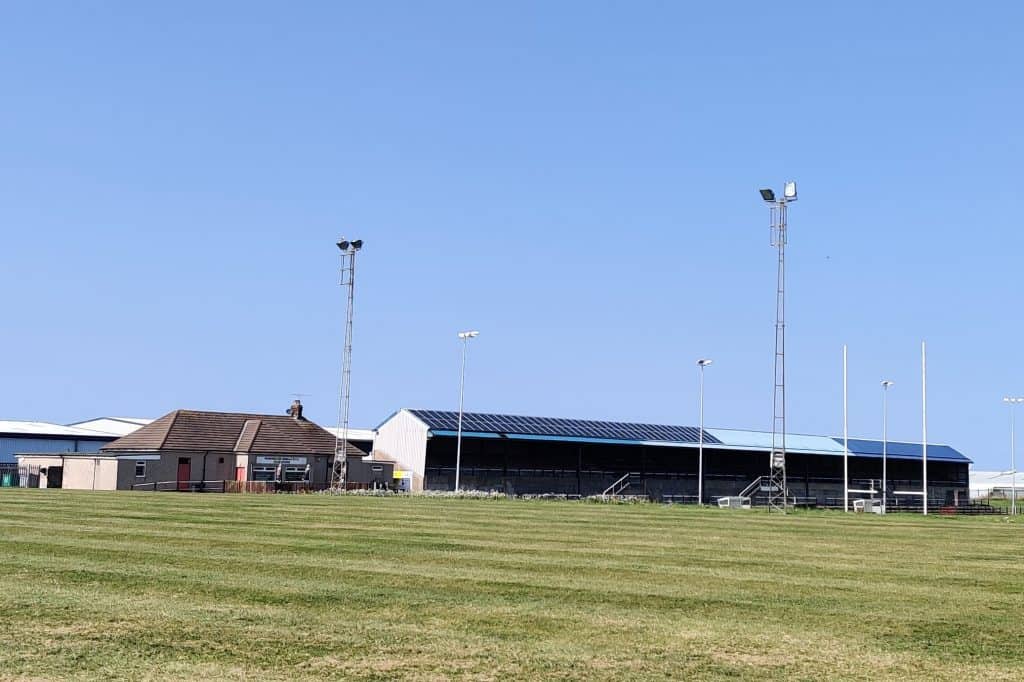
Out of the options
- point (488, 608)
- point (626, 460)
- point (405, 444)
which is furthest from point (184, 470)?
point (488, 608)

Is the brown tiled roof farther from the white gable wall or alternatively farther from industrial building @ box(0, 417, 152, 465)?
industrial building @ box(0, 417, 152, 465)

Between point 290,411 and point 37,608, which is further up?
point 290,411

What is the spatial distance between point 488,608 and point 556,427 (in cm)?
9427

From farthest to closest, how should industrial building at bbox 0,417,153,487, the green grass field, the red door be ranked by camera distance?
industrial building at bbox 0,417,153,487
the red door
the green grass field

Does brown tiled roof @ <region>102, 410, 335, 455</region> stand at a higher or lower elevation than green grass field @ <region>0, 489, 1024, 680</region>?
higher

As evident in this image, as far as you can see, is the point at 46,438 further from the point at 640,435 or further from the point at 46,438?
the point at 640,435

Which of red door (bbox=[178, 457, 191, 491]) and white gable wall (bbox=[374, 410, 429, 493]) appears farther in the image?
white gable wall (bbox=[374, 410, 429, 493])

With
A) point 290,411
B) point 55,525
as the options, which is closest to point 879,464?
point 290,411

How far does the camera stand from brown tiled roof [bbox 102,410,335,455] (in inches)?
3553

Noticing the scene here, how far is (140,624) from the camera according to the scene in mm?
12023

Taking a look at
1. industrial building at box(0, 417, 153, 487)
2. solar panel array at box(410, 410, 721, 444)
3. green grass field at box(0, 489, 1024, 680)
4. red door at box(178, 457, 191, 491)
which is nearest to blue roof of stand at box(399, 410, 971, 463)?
solar panel array at box(410, 410, 721, 444)

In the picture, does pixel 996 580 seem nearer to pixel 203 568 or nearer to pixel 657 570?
pixel 657 570

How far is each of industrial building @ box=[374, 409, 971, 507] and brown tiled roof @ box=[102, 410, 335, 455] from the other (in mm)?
8124

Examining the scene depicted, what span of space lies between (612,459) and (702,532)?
76.0 metres
